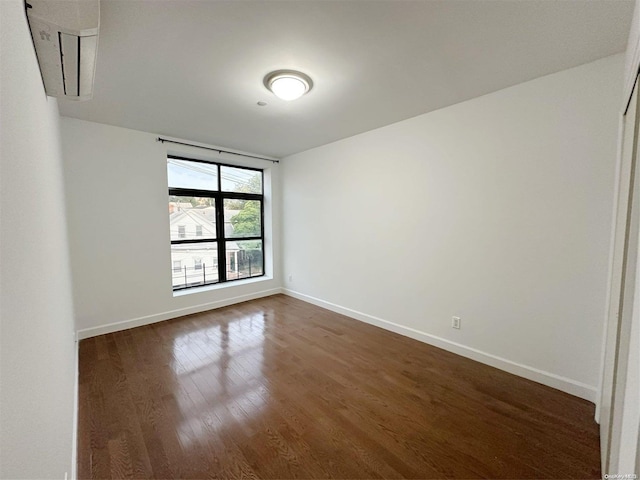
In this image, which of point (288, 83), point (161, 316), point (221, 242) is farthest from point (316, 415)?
point (221, 242)

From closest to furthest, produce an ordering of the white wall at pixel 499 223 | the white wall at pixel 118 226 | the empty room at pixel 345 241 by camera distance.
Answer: the empty room at pixel 345 241
the white wall at pixel 499 223
the white wall at pixel 118 226

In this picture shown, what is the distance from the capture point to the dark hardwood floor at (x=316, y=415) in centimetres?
151

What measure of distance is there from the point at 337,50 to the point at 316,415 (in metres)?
2.62

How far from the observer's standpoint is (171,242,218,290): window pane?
13.3ft

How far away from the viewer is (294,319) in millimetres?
3760

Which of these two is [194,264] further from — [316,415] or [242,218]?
[316,415]

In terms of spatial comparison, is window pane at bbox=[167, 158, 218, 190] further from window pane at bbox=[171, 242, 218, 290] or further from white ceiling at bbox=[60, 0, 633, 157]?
white ceiling at bbox=[60, 0, 633, 157]

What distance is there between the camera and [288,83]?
7.04 feet

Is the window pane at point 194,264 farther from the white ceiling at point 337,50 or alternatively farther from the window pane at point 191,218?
the white ceiling at point 337,50

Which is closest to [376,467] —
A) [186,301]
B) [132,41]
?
[132,41]

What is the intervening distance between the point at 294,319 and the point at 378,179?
2274 mm

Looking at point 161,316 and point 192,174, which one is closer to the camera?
point 161,316

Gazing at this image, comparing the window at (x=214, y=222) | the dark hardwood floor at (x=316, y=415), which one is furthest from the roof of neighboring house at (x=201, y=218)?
the dark hardwood floor at (x=316, y=415)

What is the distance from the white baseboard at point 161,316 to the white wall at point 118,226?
0.04 feet
